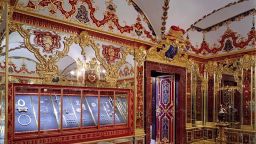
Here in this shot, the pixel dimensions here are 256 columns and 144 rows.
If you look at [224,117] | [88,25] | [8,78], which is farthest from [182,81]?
[8,78]

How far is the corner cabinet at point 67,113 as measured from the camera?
13.0 feet

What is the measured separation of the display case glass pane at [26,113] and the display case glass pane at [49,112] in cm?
11

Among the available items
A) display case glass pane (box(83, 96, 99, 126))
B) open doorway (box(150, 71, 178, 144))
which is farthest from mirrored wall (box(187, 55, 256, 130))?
display case glass pane (box(83, 96, 99, 126))

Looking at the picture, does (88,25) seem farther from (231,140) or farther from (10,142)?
(231,140)

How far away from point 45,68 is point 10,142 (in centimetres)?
132

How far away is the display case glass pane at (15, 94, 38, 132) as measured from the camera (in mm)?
3935

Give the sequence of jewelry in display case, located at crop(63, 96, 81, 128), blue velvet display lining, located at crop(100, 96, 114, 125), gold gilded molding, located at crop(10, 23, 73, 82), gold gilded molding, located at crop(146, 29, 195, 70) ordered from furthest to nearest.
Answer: gold gilded molding, located at crop(146, 29, 195, 70) < blue velvet display lining, located at crop(100, 96, 114, 125) < jewelry in display case, located at crop(63, 96, 81, 128) < gold gilded molding, located at crop(10, 23, 73, 82)

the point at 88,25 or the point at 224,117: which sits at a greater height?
the point at 88,25

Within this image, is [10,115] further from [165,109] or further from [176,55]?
[165,109]

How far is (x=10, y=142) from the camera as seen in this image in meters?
3.79

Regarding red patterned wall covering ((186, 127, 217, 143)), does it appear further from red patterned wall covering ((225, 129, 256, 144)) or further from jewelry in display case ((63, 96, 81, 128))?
jewelry in display case ((63, 96, 81, 128))

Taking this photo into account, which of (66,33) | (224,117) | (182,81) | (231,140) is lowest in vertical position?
(231,140)

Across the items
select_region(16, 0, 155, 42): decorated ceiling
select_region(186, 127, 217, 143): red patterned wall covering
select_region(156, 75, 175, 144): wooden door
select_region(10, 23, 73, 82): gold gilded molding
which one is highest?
select_region(16, 0, 155, 42): decorated ceiling

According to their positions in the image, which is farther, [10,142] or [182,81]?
[182,81]
